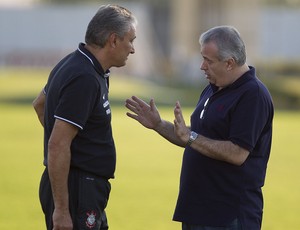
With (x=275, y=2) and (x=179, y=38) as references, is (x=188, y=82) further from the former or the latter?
(x=275, y=2)

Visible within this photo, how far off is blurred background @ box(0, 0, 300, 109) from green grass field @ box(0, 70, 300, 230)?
29845 mm

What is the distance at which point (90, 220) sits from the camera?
18.8ft

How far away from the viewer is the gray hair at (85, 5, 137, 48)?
562cm

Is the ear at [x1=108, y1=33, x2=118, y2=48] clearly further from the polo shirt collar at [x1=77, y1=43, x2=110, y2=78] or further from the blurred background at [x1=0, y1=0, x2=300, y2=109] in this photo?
the blurred background at [x1=0, y1=0, x2=300, y2=109]

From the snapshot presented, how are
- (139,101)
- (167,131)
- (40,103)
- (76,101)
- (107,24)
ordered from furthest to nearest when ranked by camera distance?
(40,103)
(167,131)
(139,101)
(107,24)
(76,101)

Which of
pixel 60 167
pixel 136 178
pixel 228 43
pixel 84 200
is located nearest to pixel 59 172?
pixel 60 167

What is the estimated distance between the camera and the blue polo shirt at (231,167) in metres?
5.75

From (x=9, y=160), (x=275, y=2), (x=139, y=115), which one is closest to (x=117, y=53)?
(x=139, y=115)

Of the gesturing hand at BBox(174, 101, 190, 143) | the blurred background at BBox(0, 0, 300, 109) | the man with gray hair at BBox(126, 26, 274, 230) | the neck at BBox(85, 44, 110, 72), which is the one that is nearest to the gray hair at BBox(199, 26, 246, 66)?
the man with gray hair at BBox(126, 26, 274, 230)

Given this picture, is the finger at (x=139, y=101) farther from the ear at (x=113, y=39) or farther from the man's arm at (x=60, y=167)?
the man's arm at (x=60, y=167)

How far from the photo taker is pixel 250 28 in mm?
65500

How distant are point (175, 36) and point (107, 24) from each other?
63.5 metres

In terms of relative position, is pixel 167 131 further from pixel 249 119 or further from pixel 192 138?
pixel 249 119

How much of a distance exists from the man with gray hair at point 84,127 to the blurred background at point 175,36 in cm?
4609
